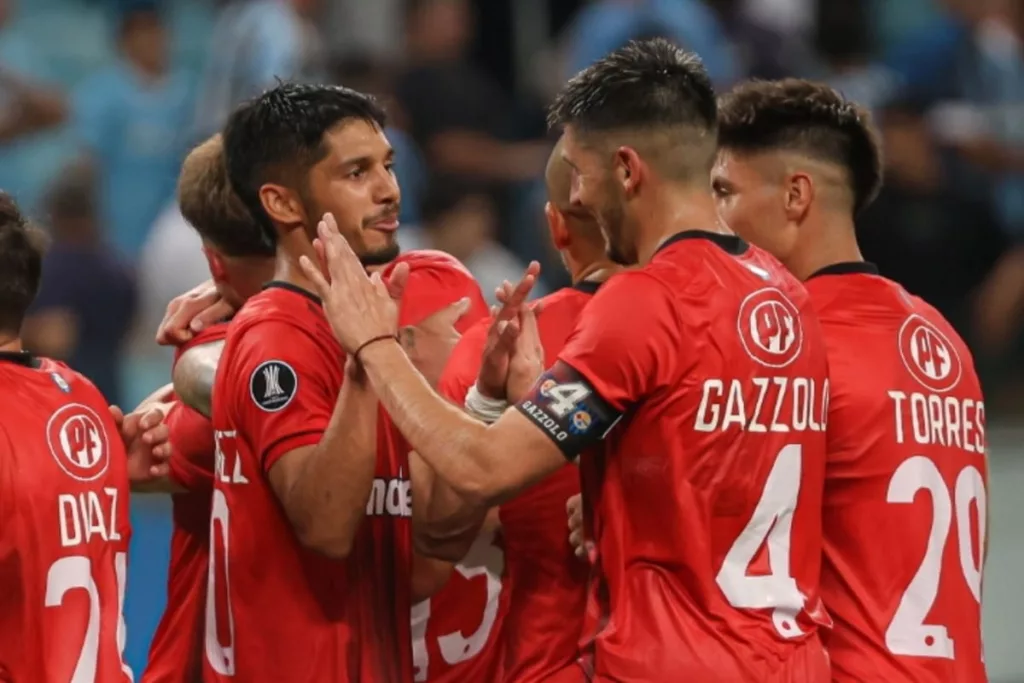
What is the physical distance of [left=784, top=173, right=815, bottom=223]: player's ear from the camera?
16.1 ft

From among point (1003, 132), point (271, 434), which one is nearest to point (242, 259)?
point (271, 434)

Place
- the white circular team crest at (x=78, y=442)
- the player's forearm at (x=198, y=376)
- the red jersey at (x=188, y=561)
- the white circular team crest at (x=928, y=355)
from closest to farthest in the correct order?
the white circular team crest at (x=78, y=442)
the white circular team crest at (x=928, y=355)
the player's forearm at (x=198, y=376)
the red jersey at (x=188, y=561)

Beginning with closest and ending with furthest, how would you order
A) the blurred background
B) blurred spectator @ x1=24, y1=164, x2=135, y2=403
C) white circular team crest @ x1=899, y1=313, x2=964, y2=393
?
white circular team crest @ x1=899, y1=313, x2=964, y2=393
blurred spectator @ x1=24, y1=164, x2=135, y2=403
the blurred background

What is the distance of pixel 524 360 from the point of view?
4473 mm

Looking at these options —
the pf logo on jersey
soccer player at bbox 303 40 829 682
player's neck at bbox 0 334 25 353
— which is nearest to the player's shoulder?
the pf logo on jersey

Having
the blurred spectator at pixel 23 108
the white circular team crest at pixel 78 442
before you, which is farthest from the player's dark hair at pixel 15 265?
the blurred spectator at pixel 23 108

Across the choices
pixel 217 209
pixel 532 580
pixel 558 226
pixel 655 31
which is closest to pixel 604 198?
pixel 558 226

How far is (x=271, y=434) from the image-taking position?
4.52 meters

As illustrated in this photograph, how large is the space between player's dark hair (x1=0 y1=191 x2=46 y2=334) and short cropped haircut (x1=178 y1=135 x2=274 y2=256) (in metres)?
0.64

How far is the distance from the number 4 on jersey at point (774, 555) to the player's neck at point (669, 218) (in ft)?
1.84

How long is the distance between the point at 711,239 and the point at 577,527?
82cm

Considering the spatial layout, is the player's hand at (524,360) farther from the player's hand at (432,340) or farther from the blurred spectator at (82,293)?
the blurred spectator at (82,293)

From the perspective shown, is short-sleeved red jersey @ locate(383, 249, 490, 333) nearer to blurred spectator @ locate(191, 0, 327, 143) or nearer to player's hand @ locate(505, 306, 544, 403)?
player's hand @ locate(505, 306, 544, 403)

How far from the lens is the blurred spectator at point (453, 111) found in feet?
38.4
